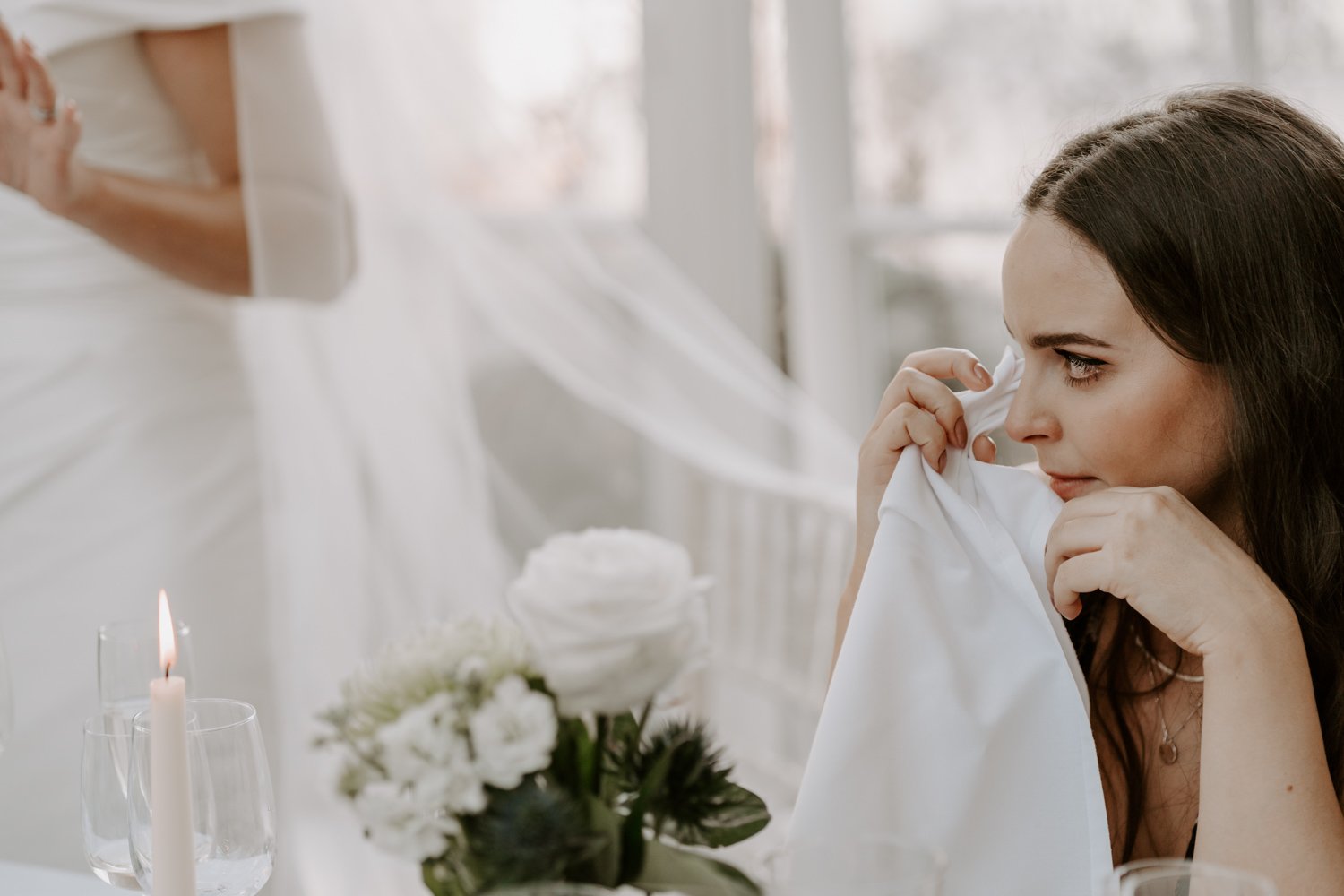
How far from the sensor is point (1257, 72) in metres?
2.08

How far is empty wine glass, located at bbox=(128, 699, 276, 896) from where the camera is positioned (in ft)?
2.46

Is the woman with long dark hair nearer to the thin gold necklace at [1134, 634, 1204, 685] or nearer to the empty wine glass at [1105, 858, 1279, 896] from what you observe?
the thin gold necklace at [1134, 634, 1204, 685]

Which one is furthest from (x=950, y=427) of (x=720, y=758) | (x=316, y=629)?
(x=316, y=629)

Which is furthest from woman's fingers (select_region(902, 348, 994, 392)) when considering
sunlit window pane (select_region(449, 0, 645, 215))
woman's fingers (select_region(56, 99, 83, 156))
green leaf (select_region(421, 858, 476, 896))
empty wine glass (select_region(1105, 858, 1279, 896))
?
sunlit window pane (select_region(449, 0, 645, 215))

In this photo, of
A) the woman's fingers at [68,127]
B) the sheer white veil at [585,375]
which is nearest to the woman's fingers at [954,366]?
the sheer white veil at [585,375]

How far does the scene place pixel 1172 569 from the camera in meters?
0.98

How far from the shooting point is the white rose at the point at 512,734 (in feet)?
1.80

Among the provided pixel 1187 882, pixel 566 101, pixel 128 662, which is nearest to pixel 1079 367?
pixel 1187 882

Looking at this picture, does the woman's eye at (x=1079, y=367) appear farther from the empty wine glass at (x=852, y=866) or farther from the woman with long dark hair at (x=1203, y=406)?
the empty wine glass at (x=852, y=866)

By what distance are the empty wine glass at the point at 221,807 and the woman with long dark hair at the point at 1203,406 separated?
2.03 ft

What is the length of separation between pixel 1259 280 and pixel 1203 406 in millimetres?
107

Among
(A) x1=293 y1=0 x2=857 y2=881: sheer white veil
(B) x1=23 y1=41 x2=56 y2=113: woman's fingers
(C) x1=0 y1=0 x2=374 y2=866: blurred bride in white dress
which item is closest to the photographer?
(B) x1=23 y1=41 x2=56 y2=113: woman's fingers

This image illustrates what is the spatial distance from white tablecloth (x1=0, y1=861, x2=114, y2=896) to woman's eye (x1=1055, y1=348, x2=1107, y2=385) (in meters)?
0.82

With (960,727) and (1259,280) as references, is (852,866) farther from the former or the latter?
(1259,280)
